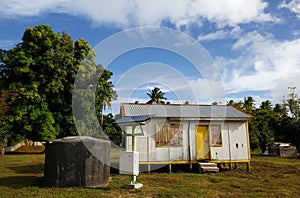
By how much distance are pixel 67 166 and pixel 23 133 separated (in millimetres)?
15104

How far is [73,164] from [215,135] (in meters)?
8.75

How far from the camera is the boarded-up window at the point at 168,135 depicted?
1404cm

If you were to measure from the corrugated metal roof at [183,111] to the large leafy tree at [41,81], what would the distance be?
939 cm

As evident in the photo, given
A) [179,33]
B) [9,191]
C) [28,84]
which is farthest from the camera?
[28,84]

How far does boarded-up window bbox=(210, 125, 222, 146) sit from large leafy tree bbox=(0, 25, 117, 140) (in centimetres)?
1357

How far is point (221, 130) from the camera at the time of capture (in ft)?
48.7

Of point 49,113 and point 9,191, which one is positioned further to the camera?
point 49,113

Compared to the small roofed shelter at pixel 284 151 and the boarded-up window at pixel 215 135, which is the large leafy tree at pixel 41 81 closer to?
the boarded-up window at pixel 215 135

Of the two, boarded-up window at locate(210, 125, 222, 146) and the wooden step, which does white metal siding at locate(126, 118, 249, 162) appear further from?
the wooden step

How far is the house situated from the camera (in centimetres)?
1380

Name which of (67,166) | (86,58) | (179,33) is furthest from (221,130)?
(86,58)

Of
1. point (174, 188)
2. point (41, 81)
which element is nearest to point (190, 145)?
point (174, 188)

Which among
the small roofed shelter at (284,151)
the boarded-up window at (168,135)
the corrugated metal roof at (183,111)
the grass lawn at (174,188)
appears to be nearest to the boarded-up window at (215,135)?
the corrugated metal roof at (183,111)

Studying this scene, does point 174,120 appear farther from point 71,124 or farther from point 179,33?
point 71,124
